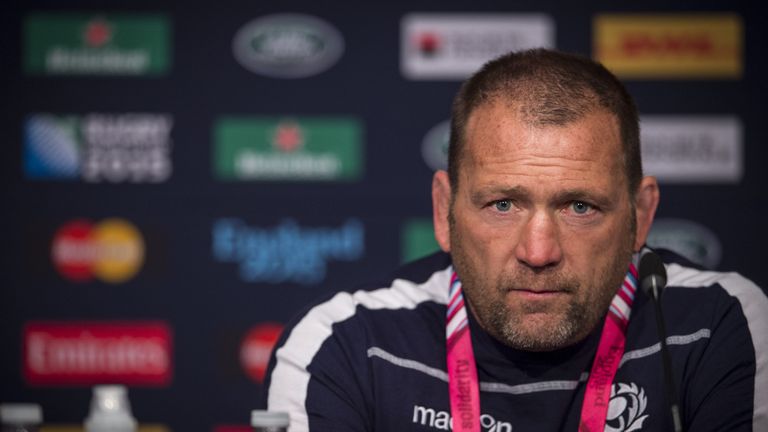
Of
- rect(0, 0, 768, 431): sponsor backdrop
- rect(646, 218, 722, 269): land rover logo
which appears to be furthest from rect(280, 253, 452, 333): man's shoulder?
rect(646, 218, 722, 269): land rover logo

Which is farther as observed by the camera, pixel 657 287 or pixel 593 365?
pixel 593 365

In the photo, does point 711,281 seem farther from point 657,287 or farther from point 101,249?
point 101,249

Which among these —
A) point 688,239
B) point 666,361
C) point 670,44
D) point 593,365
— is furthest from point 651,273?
point 670,44

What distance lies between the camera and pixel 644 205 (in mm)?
1691

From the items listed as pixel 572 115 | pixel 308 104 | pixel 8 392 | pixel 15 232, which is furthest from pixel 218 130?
pixel 572 115

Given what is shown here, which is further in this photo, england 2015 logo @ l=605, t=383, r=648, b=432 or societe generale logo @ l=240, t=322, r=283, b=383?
societe generale logo @ l=240, t=322, r=283, b=383

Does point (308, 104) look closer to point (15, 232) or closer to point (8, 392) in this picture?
point (15, 232)

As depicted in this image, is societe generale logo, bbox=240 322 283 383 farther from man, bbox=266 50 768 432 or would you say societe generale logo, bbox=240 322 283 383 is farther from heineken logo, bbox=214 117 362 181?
man, bbox=266 50 768 432

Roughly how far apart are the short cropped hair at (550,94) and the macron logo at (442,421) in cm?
38

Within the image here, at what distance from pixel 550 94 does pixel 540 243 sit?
0.80ft

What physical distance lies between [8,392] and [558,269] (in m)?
2.56

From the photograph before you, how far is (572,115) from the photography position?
1535 millimetres

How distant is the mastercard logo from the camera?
3439 millimetres

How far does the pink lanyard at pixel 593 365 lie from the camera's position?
1.57m
